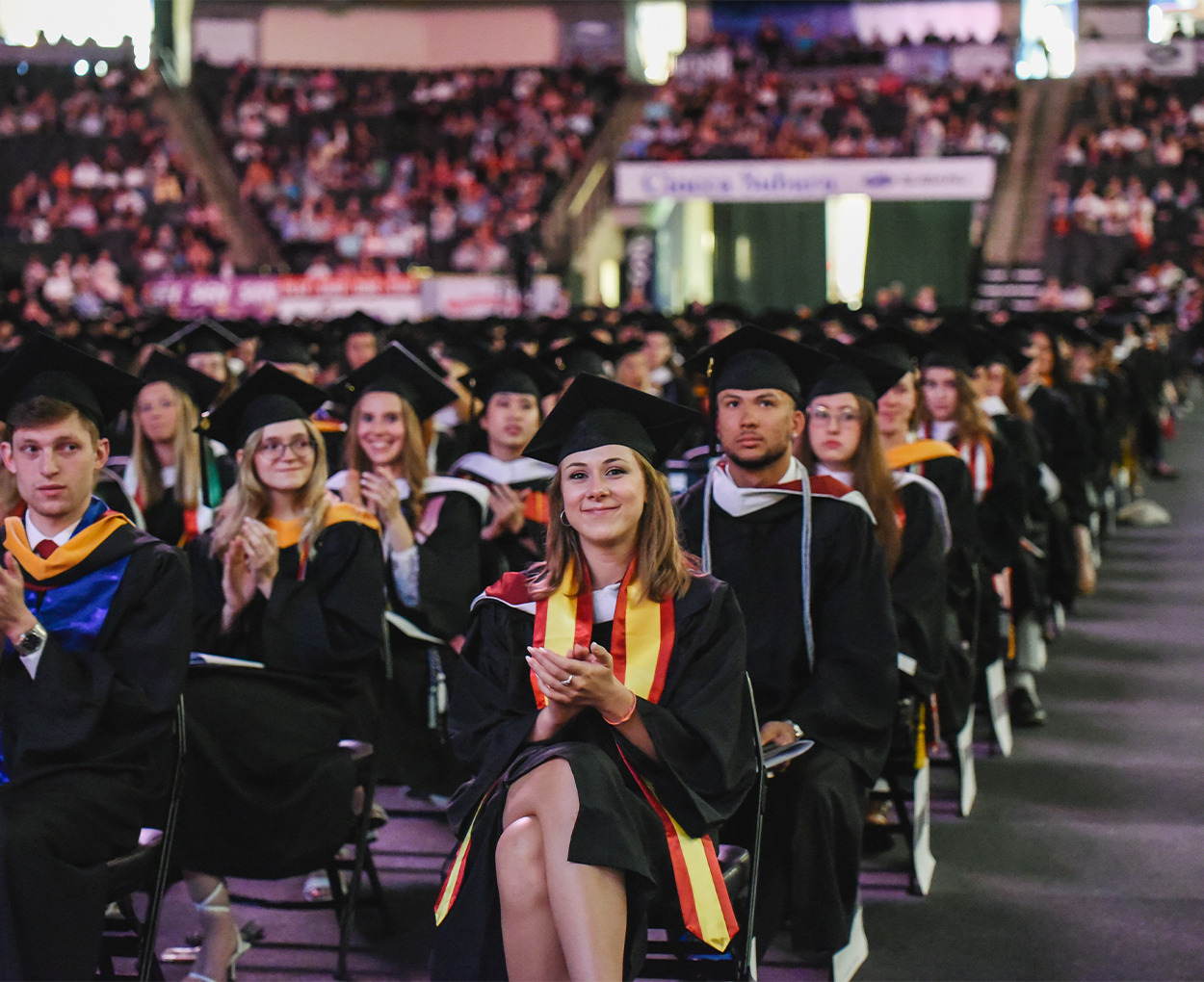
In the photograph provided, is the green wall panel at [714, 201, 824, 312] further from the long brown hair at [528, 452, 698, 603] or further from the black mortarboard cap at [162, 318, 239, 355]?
the long brown hair at [528, 452, 698, 603]

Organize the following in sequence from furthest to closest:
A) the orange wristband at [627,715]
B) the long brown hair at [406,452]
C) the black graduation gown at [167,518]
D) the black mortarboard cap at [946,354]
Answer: the black mortarboard cap at [946,354], the black graduation gown at [167,518], the long brown hair at [406,452], the orange wristband at [627,715]

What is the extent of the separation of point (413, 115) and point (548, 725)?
80.2ft

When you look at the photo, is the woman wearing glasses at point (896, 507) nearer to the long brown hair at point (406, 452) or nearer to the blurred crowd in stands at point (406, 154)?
the long brown hair at point (406, 452)

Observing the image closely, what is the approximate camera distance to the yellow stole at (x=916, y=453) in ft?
16.4

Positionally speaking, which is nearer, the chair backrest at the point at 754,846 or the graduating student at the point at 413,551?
the chair backrest at the point at 754,846

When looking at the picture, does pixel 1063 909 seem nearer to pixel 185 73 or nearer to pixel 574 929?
pixel 574 929

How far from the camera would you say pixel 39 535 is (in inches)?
123

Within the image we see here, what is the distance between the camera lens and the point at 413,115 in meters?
25.9

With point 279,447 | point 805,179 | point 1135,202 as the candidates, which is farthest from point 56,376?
point 1135,202

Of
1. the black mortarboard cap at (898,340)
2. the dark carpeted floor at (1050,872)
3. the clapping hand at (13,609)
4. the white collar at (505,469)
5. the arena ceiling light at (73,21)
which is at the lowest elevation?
the dark carpeted floor at (1050,872)

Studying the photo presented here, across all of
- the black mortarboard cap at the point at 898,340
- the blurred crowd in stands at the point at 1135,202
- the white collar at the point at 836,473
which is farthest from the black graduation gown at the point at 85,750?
the blurred crowd in stands at the point at 1135,202

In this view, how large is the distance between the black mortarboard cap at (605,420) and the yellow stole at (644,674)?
0.28 meters

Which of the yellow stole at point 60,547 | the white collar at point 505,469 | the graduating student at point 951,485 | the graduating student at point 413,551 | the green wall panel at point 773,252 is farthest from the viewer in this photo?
the green wall panel at point 773,252

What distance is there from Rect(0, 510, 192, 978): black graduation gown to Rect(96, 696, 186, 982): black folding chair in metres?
0.04
